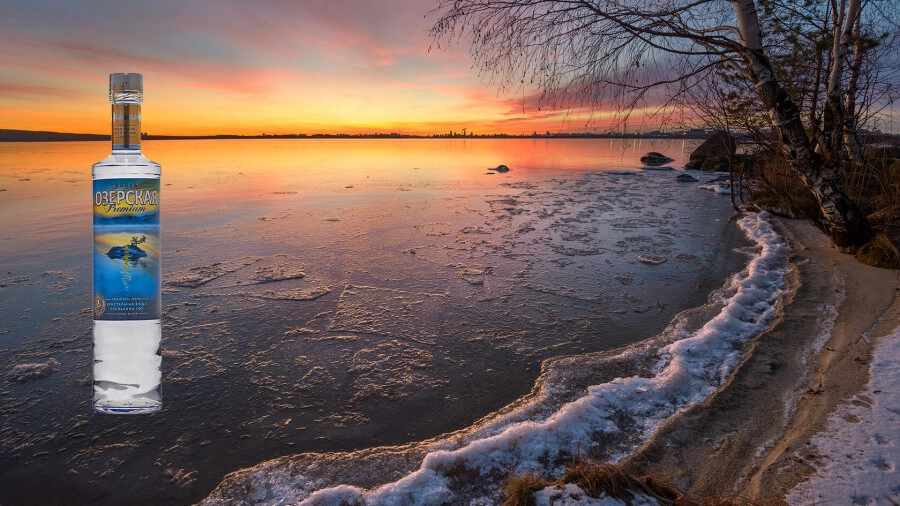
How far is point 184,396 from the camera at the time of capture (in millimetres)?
3068

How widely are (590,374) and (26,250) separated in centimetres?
849

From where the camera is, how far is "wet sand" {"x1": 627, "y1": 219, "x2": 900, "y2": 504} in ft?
6.95

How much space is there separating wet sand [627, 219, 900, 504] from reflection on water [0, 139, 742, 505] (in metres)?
1.02

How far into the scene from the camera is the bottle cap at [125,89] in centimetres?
138

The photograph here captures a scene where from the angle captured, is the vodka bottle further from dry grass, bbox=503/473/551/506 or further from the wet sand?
the wet sand

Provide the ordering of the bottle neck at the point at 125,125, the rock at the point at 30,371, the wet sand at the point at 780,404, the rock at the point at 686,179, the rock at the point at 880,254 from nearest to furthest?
the bottle neck at the point at 125,125
the wet sand at the point at 780,404
the rock at the point at 30,371
the rock at the point at 880,254
the rock at the point at 686,179

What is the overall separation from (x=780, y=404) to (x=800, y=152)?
12.9ft

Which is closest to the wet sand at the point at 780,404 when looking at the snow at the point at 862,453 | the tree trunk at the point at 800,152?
the snow at the point at 862,453

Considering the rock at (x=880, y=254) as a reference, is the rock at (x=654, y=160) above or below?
above

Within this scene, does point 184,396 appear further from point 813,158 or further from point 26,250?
point 813,158

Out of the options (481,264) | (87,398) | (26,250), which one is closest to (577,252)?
(481,264)

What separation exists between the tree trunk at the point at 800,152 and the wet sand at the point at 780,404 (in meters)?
1.33

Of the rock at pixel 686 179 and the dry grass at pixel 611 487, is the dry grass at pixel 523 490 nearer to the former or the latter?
the dry grass at pixel 611 487

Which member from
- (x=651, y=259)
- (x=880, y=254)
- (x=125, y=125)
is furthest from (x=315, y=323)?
(x=880, y=254)
